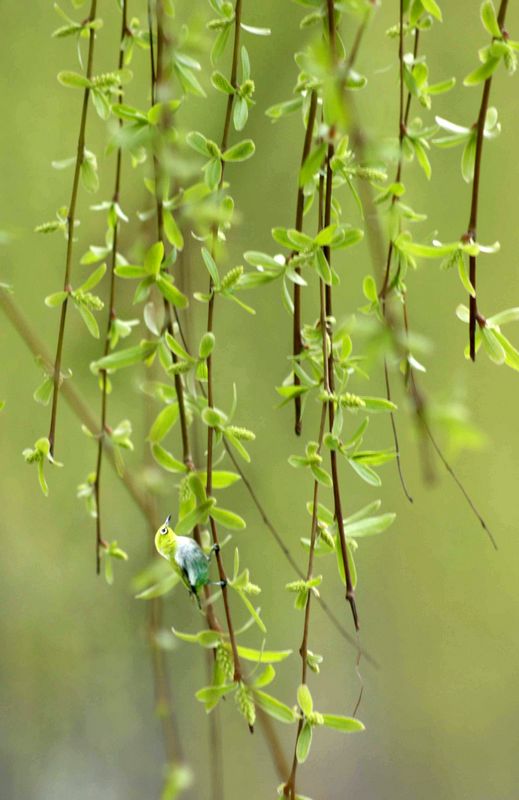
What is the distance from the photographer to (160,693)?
2.45 feet

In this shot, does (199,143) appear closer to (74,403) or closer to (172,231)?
(172,231)

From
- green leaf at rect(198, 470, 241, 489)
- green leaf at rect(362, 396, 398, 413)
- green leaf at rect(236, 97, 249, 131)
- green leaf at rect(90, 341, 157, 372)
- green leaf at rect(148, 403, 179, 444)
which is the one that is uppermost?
green leaf at rect(236, 97, 249, 131)

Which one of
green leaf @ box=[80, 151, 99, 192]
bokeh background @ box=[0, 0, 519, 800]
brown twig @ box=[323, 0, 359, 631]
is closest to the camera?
brown twig @ box=[323, 0, 359, 631]

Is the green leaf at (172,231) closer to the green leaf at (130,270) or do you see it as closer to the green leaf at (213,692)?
the green leaf at (130,270)

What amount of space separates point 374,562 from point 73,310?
422 mm

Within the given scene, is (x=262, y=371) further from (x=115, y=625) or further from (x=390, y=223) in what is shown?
(x=390, y=223)

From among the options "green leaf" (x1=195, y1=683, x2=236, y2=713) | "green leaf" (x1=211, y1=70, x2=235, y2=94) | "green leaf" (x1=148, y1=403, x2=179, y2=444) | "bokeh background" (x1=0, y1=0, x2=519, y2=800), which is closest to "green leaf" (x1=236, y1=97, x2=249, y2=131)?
"green leaf" (x1=211, y1=70, x2=235, y2=94)

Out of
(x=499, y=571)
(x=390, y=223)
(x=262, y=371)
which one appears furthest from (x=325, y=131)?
(x=499, y=571)

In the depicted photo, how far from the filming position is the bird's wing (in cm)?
34

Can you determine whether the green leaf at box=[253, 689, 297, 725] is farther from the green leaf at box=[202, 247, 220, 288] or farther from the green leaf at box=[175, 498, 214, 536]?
A: the green leaf at box=[202, 247, 220, 288]

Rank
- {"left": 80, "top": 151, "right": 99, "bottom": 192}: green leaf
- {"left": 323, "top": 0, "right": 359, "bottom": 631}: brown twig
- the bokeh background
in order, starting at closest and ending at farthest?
{"left": 323, "top": 0, "right": 359, "bottom": 631}: brown twig, {"left": 80, "top": 151, "right": 99, "bottom": 192}: green leaf, the bokeh background

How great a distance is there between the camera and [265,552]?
858 mm

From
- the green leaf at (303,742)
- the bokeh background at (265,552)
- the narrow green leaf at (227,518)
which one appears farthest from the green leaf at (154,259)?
the bokeh background at (265,552)

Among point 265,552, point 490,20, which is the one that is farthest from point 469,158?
point 265,552
